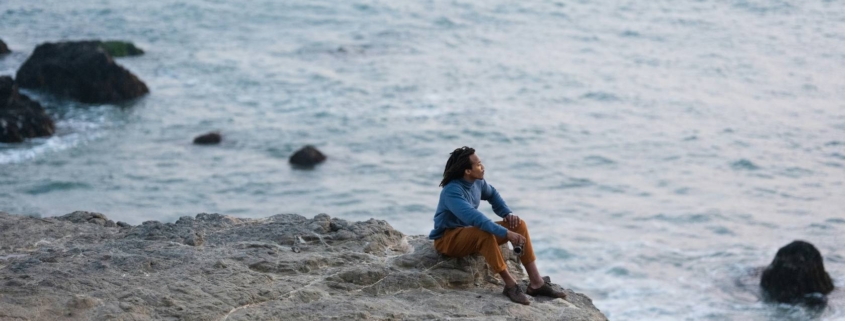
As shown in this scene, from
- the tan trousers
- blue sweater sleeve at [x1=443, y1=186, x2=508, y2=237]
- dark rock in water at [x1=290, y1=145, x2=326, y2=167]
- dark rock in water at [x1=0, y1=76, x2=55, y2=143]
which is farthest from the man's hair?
dark rock in water at [x1=0, y1=76, x2=55, y2=143]

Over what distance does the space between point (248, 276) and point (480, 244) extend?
2.16m

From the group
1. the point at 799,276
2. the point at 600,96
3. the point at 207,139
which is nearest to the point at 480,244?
the point at 799,276

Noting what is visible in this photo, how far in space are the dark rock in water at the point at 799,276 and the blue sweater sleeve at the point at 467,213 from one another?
11.4 meters

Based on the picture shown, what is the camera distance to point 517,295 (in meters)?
9.14

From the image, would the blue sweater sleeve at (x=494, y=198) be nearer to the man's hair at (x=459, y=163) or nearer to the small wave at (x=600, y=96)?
the man's hair at (x=459, y=163)

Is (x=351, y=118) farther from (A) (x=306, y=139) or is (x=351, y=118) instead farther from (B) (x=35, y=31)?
(B) (x=35, y=31)

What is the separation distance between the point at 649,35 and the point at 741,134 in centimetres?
1208

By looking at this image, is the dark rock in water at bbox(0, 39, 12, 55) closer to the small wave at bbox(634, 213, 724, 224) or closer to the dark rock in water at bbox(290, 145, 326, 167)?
the dark rock in water at bbox(290, 145, 326, 167)

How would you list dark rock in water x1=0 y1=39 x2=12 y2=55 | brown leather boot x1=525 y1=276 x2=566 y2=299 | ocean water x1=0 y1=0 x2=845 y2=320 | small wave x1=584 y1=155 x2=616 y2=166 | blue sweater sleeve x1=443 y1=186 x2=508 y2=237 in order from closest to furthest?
blue sweater sleeve x1=443 y1=186 x2=508 y2=237 → brown leather boot x1=525 y1=276 x2=566 y2=299 → ocean water x1=0 y1=0 x2=845 y2=320 → small wave x1=584 y1=155 x2=616 y2=166 → dark rock in water x1=0 y1=39 x2=12 y2=55

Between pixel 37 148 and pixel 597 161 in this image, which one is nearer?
pixel 37 148

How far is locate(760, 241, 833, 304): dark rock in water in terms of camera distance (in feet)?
A: 61.0

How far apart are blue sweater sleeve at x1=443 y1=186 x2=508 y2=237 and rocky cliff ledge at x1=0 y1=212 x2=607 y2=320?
2.15ft

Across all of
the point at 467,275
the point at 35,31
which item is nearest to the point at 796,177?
the point at 467,275

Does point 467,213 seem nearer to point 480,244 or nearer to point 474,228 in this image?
point 474,228
